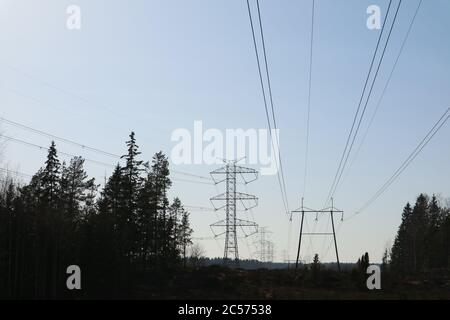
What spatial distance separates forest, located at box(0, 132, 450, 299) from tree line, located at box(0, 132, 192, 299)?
0.11 m

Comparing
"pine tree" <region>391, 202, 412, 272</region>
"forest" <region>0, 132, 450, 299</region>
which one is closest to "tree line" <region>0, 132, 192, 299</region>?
"forest" <region>0, 132, 450, 299</region>

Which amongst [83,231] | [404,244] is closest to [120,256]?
[83,231]

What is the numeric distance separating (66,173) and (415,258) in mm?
74844

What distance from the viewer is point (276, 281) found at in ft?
231

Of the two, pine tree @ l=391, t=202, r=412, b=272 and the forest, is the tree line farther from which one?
pine tree @ l=391, t=202, r=412, b=272

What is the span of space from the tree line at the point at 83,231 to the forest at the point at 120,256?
0.35 feet

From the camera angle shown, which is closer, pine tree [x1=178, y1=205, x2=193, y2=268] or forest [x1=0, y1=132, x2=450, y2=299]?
forest [x1=0, y1=132, x2=450, y2=299]

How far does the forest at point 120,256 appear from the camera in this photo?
59.5m

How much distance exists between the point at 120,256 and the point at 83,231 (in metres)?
6.31

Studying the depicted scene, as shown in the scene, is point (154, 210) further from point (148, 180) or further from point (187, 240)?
point (187, 240)

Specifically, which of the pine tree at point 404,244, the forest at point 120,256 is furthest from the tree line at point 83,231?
the pine tree at point 404,244

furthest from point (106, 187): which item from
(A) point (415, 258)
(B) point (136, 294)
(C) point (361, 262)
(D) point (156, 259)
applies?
(A) point (415, 258)

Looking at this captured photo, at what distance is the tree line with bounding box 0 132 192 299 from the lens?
196ft

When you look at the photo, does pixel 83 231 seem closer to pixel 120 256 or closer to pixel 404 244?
pixel 120 256
